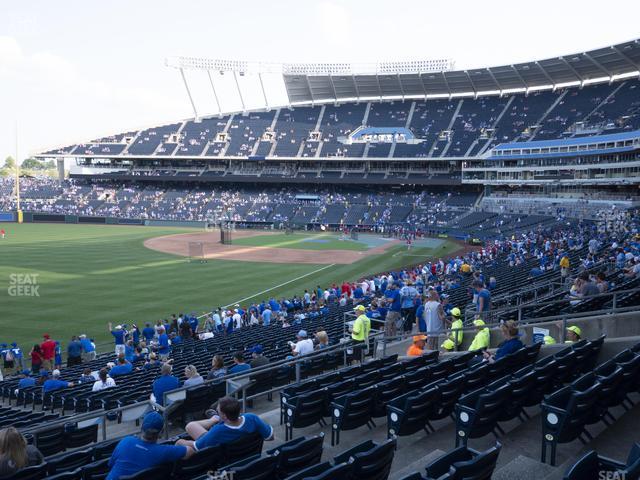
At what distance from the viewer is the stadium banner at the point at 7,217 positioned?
75.1 meters

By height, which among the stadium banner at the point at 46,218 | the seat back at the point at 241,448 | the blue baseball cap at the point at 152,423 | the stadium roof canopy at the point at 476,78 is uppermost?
the stadium roof canopy at the point at 476,78

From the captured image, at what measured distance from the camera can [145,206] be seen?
7950cm

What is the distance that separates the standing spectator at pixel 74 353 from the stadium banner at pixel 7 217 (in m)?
68.8

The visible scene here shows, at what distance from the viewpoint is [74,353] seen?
1688 cm

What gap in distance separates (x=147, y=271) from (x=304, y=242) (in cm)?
2249

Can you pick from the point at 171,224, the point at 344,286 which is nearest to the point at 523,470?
the point at 344,286

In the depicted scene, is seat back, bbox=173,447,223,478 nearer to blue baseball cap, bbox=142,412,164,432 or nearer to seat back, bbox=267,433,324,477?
blue baseball cap, bbox=142,412,164,432

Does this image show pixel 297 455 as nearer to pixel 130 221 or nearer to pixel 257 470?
pixel 257 470

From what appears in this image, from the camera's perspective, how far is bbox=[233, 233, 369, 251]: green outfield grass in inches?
2042

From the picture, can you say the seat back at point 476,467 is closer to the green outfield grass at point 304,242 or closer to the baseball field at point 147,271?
the baseball field at point 147,271

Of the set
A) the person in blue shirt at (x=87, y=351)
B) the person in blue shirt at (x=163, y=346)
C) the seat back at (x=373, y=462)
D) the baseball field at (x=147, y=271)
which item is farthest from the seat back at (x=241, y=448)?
the baseball field at (x=147, y=271)

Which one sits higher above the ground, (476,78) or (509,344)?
(476,78)

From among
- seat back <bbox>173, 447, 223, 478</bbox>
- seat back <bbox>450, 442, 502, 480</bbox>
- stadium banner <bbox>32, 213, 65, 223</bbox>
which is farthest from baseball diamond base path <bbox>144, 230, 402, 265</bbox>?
seat back <bbox>450, 442, 502, 480</bbox>

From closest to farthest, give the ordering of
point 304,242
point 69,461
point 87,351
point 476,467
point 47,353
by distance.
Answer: point 476,467 → point 69,461 → point 47,353 → point 87,351 → point 304,242
